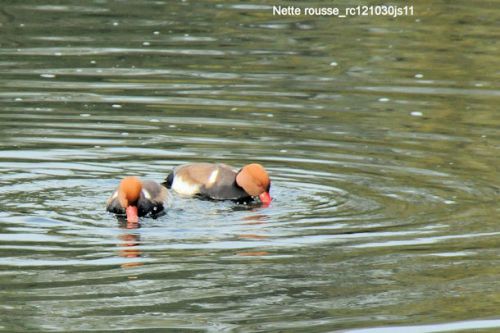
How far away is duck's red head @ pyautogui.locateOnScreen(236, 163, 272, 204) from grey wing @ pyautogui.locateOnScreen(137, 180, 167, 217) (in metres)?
0.69

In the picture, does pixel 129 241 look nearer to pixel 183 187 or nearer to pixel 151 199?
pixel 151 199

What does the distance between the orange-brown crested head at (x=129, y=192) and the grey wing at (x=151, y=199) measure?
0.25 feet

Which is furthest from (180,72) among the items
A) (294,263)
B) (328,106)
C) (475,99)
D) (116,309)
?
(116,309)

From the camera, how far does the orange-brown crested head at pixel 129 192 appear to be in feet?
36.2

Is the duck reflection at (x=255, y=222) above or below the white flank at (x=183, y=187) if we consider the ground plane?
below

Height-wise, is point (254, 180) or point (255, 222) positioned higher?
point (254, 180)

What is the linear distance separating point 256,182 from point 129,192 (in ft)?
4.09

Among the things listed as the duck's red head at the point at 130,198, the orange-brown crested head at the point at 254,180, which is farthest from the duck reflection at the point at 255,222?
the duck's red head at the point at 130,198

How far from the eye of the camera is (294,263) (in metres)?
9.62

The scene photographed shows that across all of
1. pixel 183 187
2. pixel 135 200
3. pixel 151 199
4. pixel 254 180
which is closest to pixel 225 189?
pixel 183 187

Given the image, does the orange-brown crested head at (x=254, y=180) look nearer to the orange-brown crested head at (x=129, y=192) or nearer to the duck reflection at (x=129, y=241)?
the orange-brown crested head at (x=129, y=192)

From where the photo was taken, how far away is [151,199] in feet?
37.3

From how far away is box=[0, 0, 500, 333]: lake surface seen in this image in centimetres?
869

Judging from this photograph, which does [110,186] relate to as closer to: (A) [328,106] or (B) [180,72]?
(A) [328,106]
